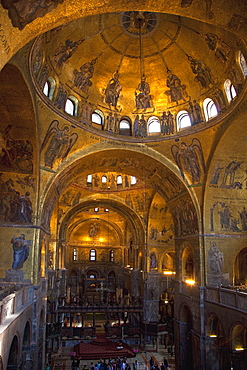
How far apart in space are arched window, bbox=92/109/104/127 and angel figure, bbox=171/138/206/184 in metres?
4.85

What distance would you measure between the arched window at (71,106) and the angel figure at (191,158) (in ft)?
21.2

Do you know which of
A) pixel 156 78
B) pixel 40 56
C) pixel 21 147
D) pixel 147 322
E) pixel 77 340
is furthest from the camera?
pixel 147 322

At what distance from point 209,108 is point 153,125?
3.91 metres

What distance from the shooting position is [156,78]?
19.0m

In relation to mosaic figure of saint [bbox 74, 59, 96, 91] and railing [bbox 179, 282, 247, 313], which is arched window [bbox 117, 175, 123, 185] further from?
mosaic figure of saint [bbox 74, 59, 96, 91]

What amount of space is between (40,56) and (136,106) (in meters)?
7.93

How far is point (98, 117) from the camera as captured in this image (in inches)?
771

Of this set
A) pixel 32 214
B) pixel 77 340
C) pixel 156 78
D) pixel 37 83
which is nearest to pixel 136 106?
pixel 156 78

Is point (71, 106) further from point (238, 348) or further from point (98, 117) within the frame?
point (238, 348)

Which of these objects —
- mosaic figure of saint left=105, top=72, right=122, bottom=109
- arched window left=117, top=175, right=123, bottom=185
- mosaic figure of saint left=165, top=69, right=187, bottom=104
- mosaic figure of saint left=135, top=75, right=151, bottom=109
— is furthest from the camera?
arched window left=117, top=175, right=123, bottom=185

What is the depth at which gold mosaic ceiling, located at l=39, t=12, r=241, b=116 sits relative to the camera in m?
15.2

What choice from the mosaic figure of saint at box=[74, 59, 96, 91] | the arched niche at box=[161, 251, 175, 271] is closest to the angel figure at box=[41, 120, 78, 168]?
the mosaic figure of saint at box=[74, 59, 96, 91]

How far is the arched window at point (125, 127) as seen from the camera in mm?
20420

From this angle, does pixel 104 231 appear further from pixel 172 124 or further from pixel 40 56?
pixel 40 56
